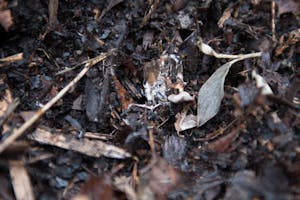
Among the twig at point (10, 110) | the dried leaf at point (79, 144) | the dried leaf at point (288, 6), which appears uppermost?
the dried leaf at point (288, 6)

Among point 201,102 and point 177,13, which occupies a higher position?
point 177,13

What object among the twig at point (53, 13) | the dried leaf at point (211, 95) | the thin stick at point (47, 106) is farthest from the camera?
the twig at point (53, 13)

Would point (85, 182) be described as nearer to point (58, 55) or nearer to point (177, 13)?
point (58, 55)

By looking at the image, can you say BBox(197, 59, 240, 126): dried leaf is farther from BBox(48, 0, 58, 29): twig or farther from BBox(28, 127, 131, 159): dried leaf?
BBox(48, 0, 58, 29): twig

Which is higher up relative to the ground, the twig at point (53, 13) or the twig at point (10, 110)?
the twig at point (53, 13)

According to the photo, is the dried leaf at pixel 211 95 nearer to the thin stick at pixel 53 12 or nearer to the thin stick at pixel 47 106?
the thin stick at pixel 47 106

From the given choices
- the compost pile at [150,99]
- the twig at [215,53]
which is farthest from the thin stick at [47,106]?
the twig at [215,53]

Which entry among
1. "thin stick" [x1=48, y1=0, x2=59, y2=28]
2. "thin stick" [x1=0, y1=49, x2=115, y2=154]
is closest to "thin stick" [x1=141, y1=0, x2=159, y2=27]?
"thin stick" [x1=0, y1=49, x2=115, y2=154]

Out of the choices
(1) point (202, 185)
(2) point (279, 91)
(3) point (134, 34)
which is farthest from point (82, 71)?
(2) point (279, 91)
